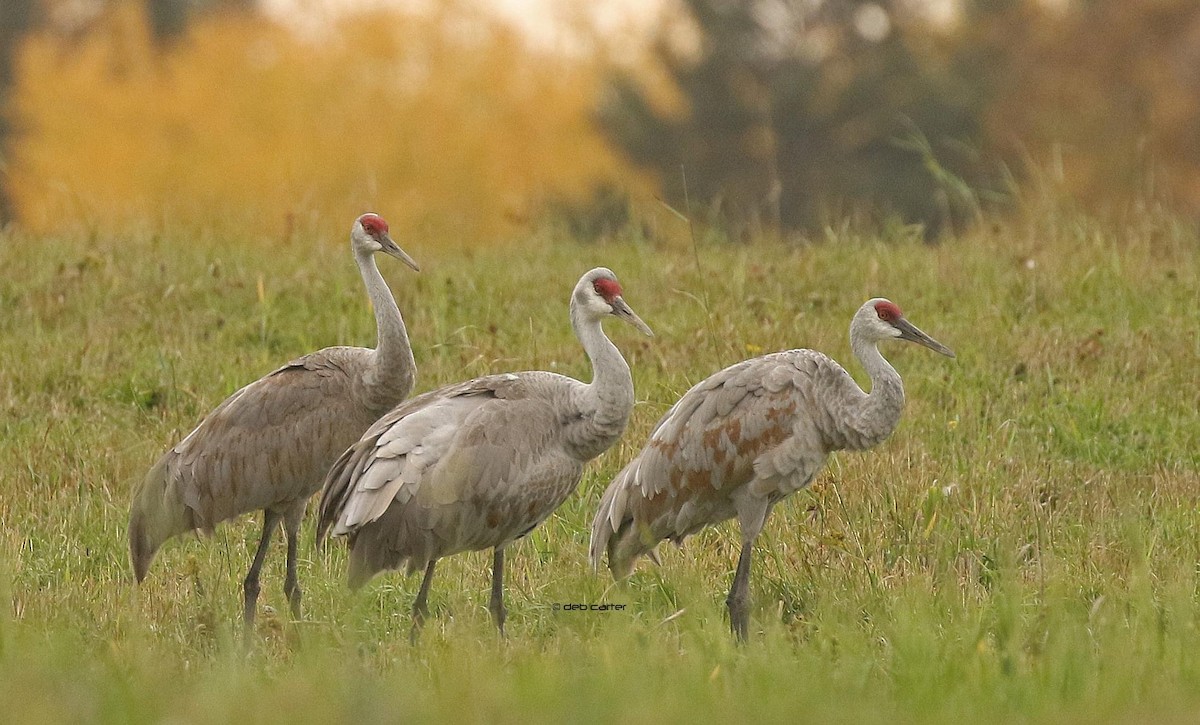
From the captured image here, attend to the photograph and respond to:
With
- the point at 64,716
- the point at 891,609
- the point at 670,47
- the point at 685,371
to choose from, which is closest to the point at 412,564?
the point at 891,609

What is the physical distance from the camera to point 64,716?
3.80 m

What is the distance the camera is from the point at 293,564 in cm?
630

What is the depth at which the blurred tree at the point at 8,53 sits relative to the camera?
2739 cm

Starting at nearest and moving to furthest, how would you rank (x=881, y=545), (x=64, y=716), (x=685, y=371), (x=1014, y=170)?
(x=64, y=716)
(x=881, y=545)
(x=685, y=371)
(x=1014, y=170)

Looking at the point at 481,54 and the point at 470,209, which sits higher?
the point at 481,54

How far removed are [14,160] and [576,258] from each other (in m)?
19.8

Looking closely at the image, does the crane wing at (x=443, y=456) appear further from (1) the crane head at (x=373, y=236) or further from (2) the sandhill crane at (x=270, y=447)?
(1) the crane head at (x=373, y=236)

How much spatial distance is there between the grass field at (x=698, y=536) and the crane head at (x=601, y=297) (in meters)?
0.94

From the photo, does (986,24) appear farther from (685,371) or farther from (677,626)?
(677,626)

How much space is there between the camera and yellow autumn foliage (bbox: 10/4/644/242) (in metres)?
27.1

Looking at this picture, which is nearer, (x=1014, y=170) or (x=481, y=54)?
(x=1014, y=170)

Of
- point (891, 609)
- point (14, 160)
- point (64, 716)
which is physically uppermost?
point (14, 160)

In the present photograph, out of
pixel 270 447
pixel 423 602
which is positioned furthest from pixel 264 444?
pixel 423 602

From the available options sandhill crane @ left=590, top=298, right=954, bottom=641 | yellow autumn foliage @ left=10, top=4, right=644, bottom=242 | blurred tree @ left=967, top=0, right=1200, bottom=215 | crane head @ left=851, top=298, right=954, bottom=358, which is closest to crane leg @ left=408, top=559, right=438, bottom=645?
sandhill crane @ left=590, top=298, right=954, bottom=641
